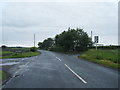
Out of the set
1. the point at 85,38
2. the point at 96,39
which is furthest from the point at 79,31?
the point at 96,39

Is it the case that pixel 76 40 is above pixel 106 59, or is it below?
above

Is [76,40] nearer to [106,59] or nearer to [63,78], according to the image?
[106,59]

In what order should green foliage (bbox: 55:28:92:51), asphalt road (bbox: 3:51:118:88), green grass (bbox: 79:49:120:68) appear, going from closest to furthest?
asphalt road (bbox: 3:51:118:88), green grass (bbox: 79:49:120:68), green foliage (bbox: 55:28:92:51)

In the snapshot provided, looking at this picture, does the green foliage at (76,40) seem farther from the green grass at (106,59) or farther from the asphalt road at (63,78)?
the asphalt road at (63,78)

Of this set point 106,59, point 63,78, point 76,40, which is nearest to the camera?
point 63,78

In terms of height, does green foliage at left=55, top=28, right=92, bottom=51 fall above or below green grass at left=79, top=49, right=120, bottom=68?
above

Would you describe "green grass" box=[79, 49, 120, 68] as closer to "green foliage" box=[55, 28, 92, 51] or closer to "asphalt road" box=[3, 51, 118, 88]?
"asphalt road" box=[3, 51, 118, 88]

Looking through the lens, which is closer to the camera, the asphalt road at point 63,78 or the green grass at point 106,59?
the asphalt road at point 63,78

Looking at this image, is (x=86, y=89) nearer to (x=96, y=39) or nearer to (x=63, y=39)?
(x=96, y=39)

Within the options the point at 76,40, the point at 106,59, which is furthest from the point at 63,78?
the point at 76,40

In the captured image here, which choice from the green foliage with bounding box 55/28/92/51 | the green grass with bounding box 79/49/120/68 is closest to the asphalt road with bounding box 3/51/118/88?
the green grass with bounding box 79/49/120/68

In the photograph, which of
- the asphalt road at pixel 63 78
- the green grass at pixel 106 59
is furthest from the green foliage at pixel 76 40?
the asphalt road at pixel 63 78

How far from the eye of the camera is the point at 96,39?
28.6 metres

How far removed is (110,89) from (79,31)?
5489cm
